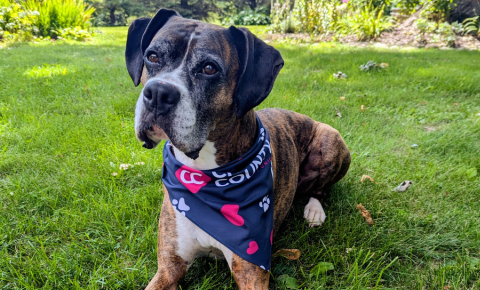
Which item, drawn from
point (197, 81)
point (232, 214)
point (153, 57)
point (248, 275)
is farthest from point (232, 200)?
point (153, 57)

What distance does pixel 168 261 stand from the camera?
183 centimetres

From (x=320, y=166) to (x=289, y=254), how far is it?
875 millimetres

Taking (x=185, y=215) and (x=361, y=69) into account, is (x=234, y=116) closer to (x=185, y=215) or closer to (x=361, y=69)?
(x=185, y=215)

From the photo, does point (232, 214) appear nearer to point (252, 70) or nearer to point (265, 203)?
point (265, 203)

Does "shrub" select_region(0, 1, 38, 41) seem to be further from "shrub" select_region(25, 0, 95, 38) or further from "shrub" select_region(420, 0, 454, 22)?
"shrub" select_region(420, 0, 454, 22)

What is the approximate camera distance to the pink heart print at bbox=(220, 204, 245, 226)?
6.03 ft

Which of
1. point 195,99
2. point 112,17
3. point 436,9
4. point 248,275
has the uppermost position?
point 195,99

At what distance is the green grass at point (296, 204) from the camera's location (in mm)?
1972

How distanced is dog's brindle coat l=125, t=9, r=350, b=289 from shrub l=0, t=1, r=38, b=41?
31.2ft

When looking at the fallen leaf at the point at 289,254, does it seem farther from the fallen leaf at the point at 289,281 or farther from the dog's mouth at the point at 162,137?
the dog's mouth at the point at 162,137

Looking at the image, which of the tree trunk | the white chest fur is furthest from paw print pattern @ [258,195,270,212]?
the tree trunk

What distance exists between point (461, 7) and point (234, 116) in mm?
11926

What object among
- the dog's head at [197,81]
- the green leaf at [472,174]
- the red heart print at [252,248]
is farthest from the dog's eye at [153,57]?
the green leaf at [472,174]

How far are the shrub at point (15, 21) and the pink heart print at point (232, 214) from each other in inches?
400
